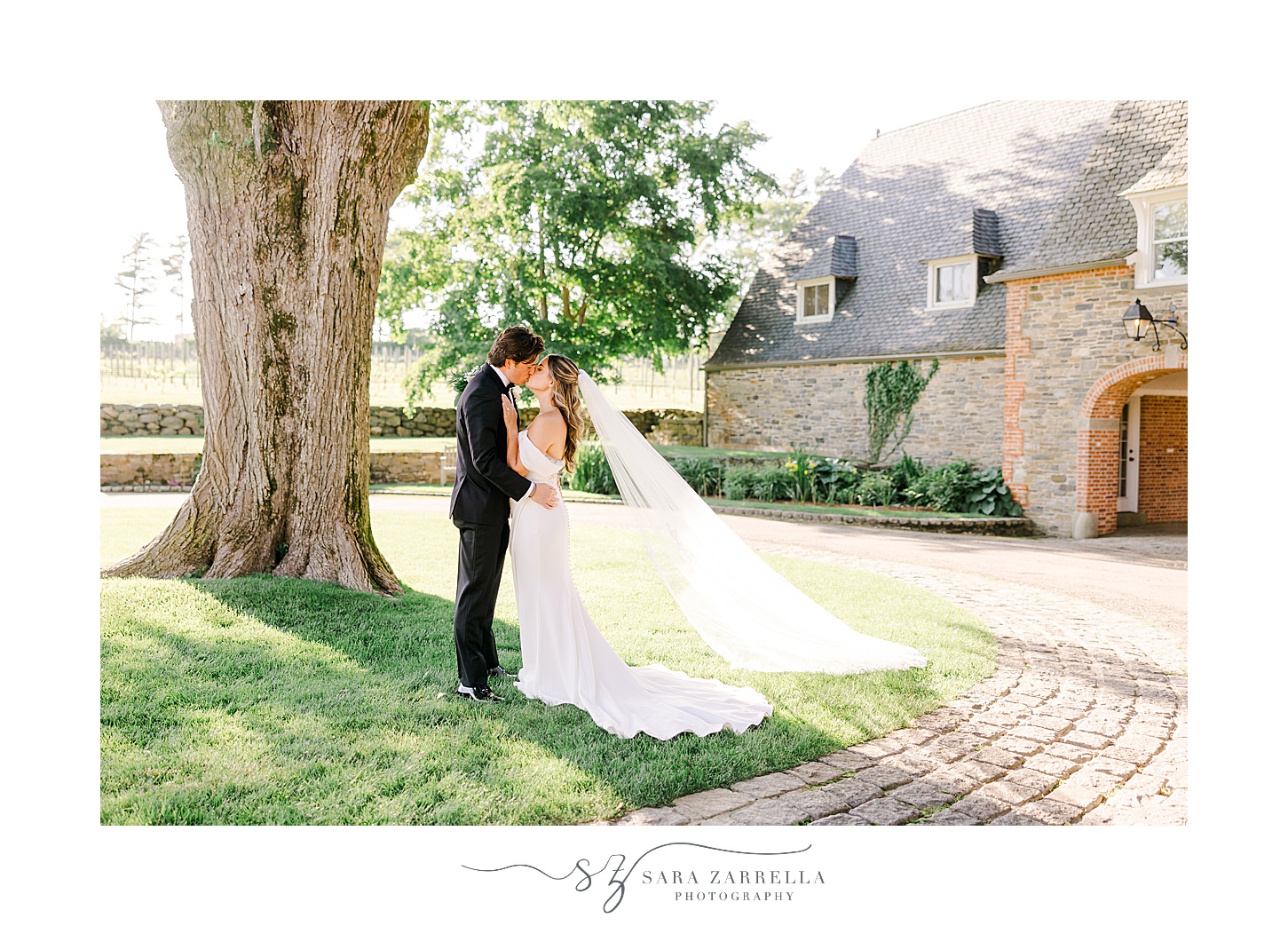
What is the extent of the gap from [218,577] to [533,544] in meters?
2.93

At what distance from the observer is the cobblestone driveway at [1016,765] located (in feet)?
12.2

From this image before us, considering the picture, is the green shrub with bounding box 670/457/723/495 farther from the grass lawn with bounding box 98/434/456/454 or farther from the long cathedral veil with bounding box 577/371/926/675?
the long cathedral veil with bounding box 577/371/926/675

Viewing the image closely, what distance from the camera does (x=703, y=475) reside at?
18.3 m

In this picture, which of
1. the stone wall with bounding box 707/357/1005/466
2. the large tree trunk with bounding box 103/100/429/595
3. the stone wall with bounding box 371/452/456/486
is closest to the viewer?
the large tree trunk with bounding box 103/100/429/595

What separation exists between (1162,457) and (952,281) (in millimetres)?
5002

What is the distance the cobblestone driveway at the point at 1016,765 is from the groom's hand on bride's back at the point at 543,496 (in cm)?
183

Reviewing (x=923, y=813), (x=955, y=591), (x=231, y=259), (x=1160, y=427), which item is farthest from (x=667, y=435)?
(x=923, y=813)

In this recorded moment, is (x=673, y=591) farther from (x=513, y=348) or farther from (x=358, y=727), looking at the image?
(x=358, y=727)

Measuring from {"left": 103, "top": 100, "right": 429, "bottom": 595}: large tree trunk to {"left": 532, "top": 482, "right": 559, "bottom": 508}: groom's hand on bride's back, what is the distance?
7.84 feet

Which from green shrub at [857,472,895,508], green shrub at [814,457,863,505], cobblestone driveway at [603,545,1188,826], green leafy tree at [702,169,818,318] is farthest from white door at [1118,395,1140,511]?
green leafy tree at [702,169,818,318]

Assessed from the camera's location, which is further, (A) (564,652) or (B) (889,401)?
(B) (889,401)

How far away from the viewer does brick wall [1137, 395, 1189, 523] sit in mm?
15656

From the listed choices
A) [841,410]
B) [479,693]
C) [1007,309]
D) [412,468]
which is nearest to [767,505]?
[841,410]

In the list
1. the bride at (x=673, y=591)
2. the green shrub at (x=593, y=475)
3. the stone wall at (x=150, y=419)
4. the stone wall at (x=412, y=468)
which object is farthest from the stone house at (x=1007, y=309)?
the stone wall at (x=150, y=419)
